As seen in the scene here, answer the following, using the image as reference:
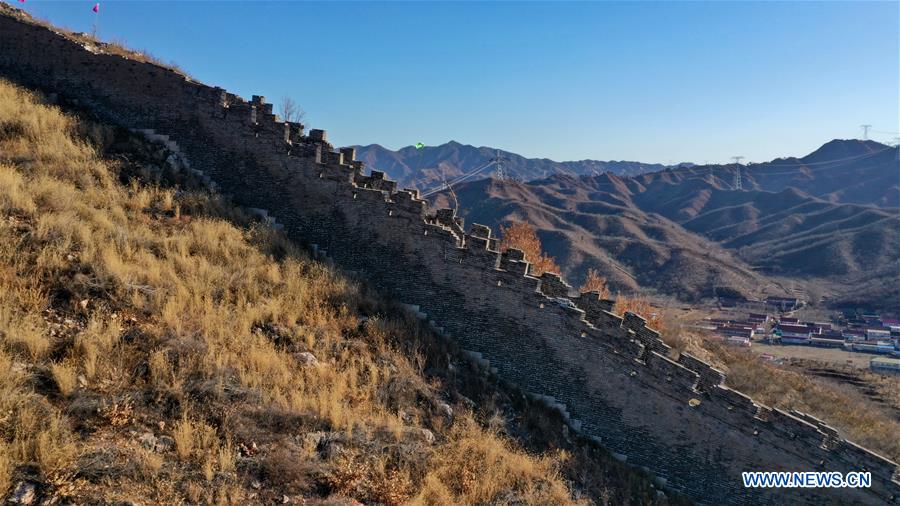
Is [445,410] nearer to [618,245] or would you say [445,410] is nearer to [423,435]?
[423,435]

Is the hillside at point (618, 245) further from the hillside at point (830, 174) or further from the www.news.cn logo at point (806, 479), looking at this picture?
the www.news.cn logo at point (806, 479)

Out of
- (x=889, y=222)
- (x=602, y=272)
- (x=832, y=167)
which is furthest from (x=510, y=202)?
(x=832, y=167)

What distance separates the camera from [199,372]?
254 inches

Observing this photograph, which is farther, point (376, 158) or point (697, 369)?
point (376, 158)

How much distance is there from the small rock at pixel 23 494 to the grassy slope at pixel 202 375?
0.08 metres

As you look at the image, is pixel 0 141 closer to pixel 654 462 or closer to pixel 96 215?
pixel 96 215

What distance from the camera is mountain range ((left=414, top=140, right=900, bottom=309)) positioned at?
2552 inches

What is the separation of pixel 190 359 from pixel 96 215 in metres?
4.41

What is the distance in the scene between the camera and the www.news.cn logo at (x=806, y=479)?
8.16 meters

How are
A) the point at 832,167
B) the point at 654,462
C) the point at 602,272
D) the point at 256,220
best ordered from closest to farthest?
the point at 654,462
the point at 256,220
the point at 602,272
the point at 832,167

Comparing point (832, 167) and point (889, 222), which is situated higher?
point (832, 167)

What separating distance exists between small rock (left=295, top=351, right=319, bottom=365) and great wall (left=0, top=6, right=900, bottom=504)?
3.21 metres

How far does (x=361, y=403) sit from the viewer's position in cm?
723

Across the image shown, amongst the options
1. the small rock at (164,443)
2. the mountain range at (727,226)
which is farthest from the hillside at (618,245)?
the small rock at (164,443)
